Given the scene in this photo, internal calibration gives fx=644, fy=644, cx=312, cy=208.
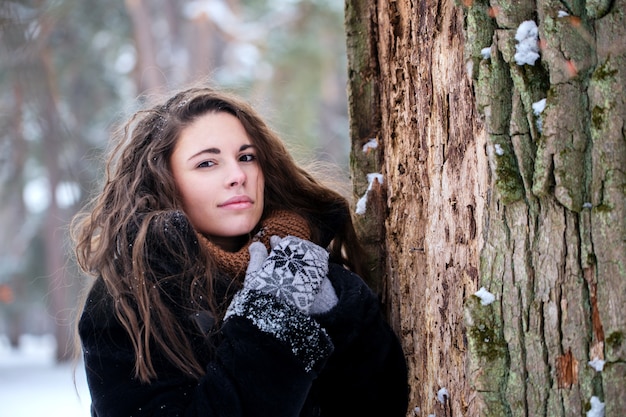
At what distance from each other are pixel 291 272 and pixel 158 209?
0.57 metres

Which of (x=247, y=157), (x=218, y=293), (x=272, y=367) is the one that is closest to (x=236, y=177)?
(x=247, y=157)

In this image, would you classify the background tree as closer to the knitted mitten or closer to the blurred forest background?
the knitted mitten

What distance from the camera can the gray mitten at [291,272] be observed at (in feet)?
6.23

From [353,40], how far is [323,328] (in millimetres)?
965

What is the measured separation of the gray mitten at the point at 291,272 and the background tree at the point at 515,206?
291 millimetres

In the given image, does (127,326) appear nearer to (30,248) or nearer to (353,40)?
(353,40)

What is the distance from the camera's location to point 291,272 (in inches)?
76.2

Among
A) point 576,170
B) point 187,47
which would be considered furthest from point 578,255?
point 187,47

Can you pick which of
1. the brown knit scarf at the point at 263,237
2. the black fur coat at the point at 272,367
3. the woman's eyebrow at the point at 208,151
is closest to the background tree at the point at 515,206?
the black fur coat at the point at 272,367

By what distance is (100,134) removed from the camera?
17375 mm

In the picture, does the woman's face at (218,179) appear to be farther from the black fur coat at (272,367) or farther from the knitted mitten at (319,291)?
the black fur coat at (272,367)

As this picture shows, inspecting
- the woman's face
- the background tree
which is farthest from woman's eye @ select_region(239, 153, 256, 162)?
the background tree

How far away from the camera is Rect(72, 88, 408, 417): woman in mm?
1830

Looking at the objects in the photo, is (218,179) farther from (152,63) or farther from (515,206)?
(152,63)
